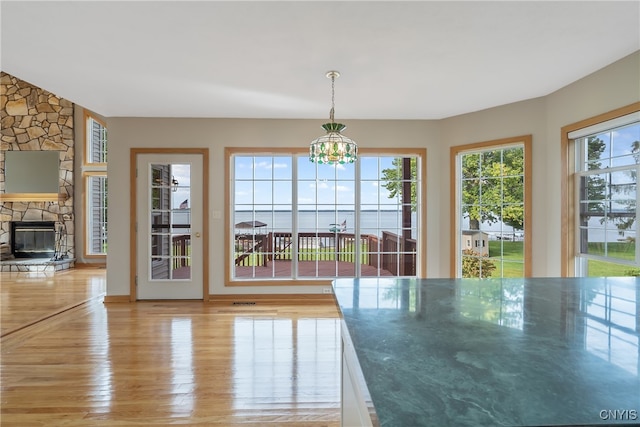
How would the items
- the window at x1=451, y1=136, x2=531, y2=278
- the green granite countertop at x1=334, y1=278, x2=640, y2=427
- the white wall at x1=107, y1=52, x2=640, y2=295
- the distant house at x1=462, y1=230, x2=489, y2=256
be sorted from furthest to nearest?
the white wall at x1=107, y1=52, x2=640, y2=295 → the distant house at x1=462, y1=230, x2=489, y2=256 → the window at x1=451, y1=136, x2=531, y2=278 → the green granite countertop at x1=334, y1=278, x2=640, y2=427

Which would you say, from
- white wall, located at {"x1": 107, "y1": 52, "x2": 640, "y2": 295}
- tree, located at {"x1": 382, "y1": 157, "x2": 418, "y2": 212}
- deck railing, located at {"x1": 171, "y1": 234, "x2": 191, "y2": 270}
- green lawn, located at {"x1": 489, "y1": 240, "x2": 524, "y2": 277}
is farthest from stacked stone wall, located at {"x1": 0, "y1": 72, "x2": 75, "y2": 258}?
green lawn, located at {"x1": 489, "y1": 240, "x2": 524, "y2": 277}

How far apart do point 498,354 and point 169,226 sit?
14.8 feet

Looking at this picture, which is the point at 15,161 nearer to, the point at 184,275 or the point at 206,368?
the point at 184,275

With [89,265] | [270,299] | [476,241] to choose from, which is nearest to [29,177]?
[89,265]

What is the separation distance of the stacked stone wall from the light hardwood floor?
3611 mm

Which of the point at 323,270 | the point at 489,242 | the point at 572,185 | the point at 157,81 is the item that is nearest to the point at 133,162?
the point at 157,81

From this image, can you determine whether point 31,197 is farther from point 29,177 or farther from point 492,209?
point 492,209

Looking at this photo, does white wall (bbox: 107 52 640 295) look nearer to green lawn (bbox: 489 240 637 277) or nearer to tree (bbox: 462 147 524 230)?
tree (bbox: 462 147 524 230)

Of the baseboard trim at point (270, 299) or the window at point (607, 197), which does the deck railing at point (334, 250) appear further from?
the window at point (607, 197)

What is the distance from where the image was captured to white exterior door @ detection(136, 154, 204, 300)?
4441mm

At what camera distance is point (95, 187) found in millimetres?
7566

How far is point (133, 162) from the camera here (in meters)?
4.41

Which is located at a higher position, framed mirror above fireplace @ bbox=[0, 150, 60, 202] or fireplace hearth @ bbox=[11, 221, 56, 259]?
framed mirror above fireplace @ bbox=[0, 150, 60, 202]

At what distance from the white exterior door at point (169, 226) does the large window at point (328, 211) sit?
0.51 metres
